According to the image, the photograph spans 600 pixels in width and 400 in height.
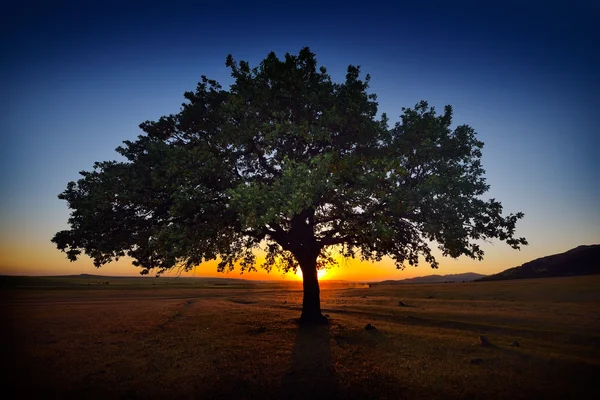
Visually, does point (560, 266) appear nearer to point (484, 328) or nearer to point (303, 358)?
point (484, 328)

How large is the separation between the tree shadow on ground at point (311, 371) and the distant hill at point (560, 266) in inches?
2403

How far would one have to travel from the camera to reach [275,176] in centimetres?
1933

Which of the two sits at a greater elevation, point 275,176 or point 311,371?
point 275,176

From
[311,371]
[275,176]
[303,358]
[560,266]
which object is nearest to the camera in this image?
[311,371]

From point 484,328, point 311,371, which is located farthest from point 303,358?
point 484,328

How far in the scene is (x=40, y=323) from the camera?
76.0ft

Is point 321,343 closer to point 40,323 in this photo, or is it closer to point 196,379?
point 196,379

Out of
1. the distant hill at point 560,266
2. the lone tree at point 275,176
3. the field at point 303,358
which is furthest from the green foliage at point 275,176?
the distant hill at point 560,266

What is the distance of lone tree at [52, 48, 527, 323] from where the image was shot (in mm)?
16703

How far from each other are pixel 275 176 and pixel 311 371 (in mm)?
11078

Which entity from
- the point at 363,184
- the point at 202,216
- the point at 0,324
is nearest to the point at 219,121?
the point at 202,216

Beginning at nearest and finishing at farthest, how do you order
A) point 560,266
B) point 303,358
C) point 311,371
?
point 311,371 → point 303,358 → point 560,266

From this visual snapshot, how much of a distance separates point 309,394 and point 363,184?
1044 centimetres

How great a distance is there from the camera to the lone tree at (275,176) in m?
16.7
